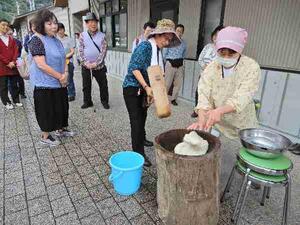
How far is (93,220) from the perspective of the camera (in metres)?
2.10

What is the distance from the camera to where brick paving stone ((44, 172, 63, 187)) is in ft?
8.61

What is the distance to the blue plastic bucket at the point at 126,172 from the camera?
2246 millimetres

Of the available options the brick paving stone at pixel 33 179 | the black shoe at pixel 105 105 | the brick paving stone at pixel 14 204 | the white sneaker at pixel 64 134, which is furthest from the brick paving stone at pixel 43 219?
the black shoe at pixel 105 105

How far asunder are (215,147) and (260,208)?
3.40ft

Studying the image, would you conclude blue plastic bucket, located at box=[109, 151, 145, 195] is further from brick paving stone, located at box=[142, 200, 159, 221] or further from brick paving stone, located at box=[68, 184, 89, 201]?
brick paving stone, located at box=[68, 184, 89, 201]

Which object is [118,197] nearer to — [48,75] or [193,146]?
[193,146]

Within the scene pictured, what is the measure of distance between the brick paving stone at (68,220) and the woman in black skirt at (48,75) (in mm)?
1560

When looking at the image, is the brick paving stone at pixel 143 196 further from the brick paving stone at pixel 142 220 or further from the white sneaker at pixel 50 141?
the white sneaker at pixel 50 141

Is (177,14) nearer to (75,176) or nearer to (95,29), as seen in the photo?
(95,29)

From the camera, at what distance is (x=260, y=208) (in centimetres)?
229

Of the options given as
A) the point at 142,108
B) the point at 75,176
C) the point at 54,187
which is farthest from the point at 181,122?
the point at 54,187

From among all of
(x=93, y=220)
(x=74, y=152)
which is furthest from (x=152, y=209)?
(x=74, y=152)

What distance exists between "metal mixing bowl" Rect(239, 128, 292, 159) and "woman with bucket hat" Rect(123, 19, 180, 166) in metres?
1.07

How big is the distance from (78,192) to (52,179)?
0.43 metres
